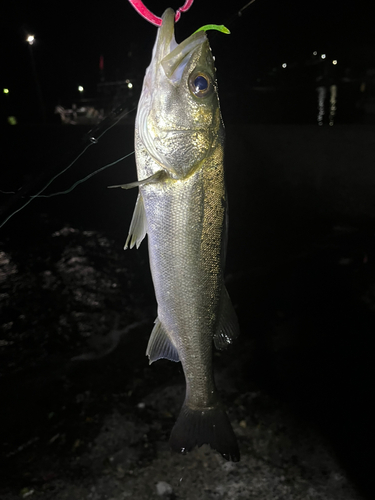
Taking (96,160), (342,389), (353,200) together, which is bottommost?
(342,389)

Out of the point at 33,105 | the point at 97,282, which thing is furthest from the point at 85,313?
the point at 33,105

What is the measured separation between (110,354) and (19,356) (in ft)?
3.23

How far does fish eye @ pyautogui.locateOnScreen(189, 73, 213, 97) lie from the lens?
4.61ft

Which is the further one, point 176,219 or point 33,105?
point 33,105

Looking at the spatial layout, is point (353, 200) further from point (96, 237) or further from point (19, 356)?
point (19, 356)

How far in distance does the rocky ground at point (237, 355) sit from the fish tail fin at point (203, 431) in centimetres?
72

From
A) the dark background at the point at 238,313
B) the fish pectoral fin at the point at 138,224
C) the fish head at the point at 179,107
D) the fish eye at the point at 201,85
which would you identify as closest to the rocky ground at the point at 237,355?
the dark background at the point at 238,313

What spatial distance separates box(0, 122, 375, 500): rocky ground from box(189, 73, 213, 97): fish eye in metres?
2.36

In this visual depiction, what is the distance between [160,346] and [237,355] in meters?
1.89

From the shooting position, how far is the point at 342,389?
294cm

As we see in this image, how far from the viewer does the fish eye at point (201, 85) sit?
1405mm

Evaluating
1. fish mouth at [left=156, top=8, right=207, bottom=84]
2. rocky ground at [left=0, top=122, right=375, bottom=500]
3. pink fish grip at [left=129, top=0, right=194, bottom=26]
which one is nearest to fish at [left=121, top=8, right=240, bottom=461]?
fish mouth at [left=156, top=8, right=207, bottom=84]

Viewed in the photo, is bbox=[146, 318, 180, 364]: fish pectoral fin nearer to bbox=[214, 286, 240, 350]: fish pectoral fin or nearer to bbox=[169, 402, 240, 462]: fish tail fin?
bbox=[214, 286, 240, 350]: fish pectoral fin

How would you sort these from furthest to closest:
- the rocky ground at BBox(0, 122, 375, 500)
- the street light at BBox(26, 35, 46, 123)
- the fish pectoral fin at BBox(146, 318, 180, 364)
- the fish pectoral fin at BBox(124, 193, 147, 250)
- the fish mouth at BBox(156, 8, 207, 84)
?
the street light at BBox(26, 35, 46, 123) → the rocky ground at BBox(0, 122, 375, 500) → the fish pectoral fin at BBox(146, 318, 180, 364) → the fish pectoral fin at BBox(124, 193, 147, 250) → the fish mouth at BBox(156, 8, 207, 84)
